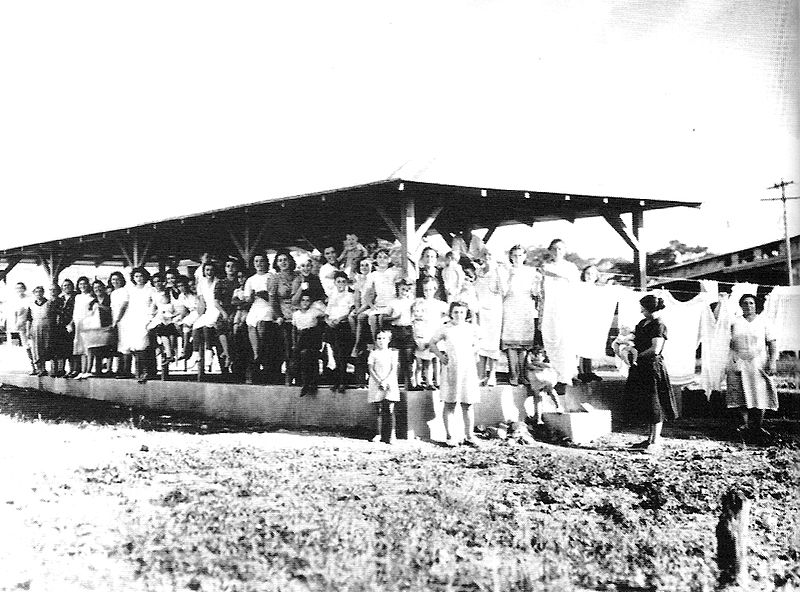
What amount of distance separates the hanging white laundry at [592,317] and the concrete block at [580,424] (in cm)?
79

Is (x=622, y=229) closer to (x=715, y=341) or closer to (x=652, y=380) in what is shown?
(x=715, y=341)

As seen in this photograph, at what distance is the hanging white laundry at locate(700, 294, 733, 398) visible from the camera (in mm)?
8203

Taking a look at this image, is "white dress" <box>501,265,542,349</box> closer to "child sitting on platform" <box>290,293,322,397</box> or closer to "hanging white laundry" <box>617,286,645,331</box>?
"hanging white laundry" <box>617,286,645,331</box>

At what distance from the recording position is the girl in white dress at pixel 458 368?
263 inches

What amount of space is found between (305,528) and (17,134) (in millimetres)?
3180

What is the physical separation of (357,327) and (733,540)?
4.32 m

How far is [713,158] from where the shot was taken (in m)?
6.39

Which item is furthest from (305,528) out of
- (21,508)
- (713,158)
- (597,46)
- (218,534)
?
(713,158)

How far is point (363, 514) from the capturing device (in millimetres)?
4434

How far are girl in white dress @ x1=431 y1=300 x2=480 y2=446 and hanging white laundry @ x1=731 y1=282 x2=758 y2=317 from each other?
3276 mm

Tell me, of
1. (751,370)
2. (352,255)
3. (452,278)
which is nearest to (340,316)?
(352,255)

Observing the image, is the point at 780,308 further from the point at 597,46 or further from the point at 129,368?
the point at 129,368

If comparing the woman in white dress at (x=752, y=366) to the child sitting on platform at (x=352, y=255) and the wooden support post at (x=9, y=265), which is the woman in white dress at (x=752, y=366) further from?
the wooden support post at (x=9, y=265)

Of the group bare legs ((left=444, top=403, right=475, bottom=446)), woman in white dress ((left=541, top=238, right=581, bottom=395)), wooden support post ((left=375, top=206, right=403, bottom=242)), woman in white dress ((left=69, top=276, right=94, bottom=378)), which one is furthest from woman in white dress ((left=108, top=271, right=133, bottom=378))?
woman in white dress ((left=541, top=238, right=581, bottom=395))
